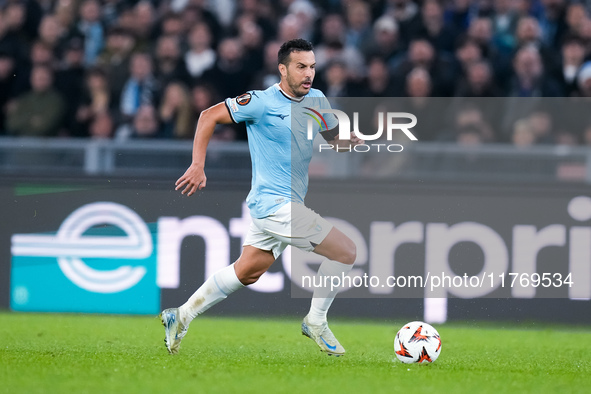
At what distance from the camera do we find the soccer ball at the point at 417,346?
6168 mm

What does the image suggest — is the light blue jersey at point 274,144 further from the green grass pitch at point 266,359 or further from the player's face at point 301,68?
the green grass pitch at point 266,359

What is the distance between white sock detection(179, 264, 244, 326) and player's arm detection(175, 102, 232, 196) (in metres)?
0.66

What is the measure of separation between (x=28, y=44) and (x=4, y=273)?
10.8 ft

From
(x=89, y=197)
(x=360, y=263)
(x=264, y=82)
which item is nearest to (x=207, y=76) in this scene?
(x=264, y=82)

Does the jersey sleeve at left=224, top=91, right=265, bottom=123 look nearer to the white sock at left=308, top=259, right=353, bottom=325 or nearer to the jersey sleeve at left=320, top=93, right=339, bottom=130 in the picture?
the jersey sleeve at left=320, top=93, right=339, bottom=130

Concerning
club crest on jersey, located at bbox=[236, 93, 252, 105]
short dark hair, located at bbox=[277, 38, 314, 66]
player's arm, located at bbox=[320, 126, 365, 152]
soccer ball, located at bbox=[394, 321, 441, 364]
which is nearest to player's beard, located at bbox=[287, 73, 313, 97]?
short dark hair, located at bbox=[277, 38, 314, 66]

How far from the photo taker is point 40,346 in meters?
6.82

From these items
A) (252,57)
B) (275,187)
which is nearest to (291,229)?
(275,187)

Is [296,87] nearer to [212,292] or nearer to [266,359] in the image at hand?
[212,292]

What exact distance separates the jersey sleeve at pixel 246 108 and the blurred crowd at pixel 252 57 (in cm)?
317

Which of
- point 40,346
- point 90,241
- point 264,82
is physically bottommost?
point 40,346

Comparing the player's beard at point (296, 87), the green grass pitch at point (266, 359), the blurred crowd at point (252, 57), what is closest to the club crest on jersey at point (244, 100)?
the player's beard at point (296, 87)

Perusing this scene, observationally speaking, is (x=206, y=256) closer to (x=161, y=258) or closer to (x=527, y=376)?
(x=161, y=258)

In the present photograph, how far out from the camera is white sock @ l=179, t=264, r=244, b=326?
641cm
